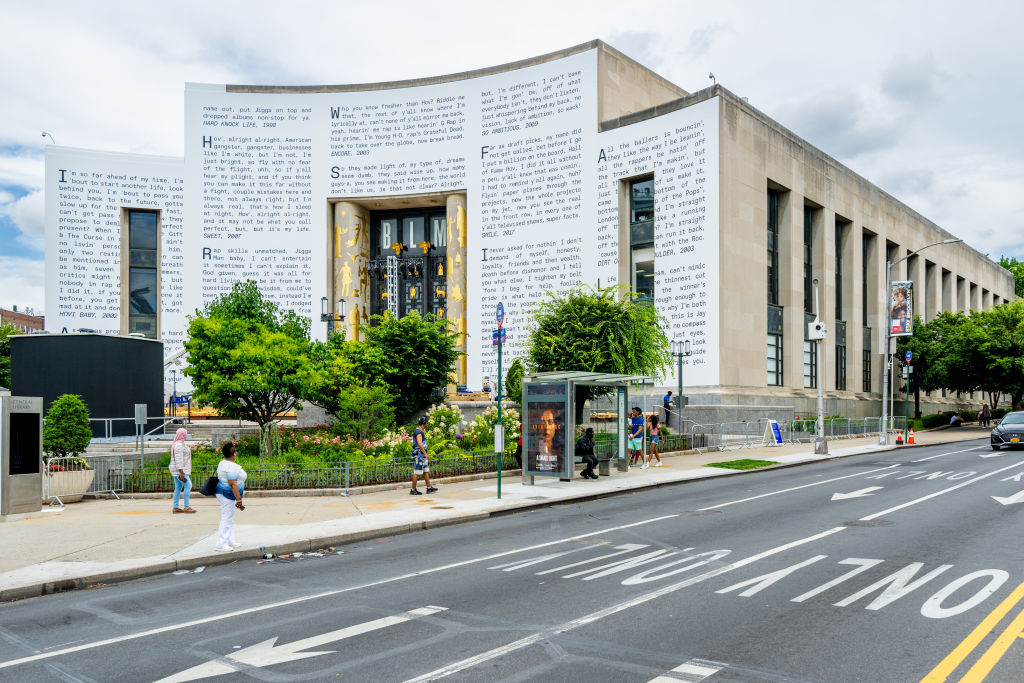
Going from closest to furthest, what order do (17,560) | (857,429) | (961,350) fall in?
(17,560)
(857,429)
(961,350)

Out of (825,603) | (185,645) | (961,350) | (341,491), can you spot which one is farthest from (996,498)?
(961,350)

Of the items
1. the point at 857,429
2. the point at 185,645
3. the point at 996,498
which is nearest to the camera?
the point at 185,645

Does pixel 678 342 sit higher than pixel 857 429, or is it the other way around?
pixel 678 342

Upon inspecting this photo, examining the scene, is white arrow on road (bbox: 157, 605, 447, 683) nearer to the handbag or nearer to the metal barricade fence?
the handbag

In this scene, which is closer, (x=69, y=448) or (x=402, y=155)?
(x=69, y=448)

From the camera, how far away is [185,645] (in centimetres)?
760

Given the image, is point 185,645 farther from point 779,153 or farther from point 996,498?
point 779,153

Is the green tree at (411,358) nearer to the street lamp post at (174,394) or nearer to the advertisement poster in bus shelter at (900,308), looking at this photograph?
the street lamp post at (174,394)

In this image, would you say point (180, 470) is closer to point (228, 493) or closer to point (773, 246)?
A: point (228, 493)

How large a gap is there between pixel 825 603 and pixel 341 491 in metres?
13.5

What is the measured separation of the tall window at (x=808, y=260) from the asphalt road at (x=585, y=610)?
39040mm

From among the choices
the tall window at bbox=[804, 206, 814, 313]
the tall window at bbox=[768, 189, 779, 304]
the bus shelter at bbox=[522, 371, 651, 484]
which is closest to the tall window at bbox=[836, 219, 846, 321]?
the tall window at bbox=[804, 206, 814, 313]

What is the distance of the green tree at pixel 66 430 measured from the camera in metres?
20.0

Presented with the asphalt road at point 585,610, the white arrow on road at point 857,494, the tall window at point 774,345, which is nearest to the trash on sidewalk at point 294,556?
the asphalt road at point 585,610
